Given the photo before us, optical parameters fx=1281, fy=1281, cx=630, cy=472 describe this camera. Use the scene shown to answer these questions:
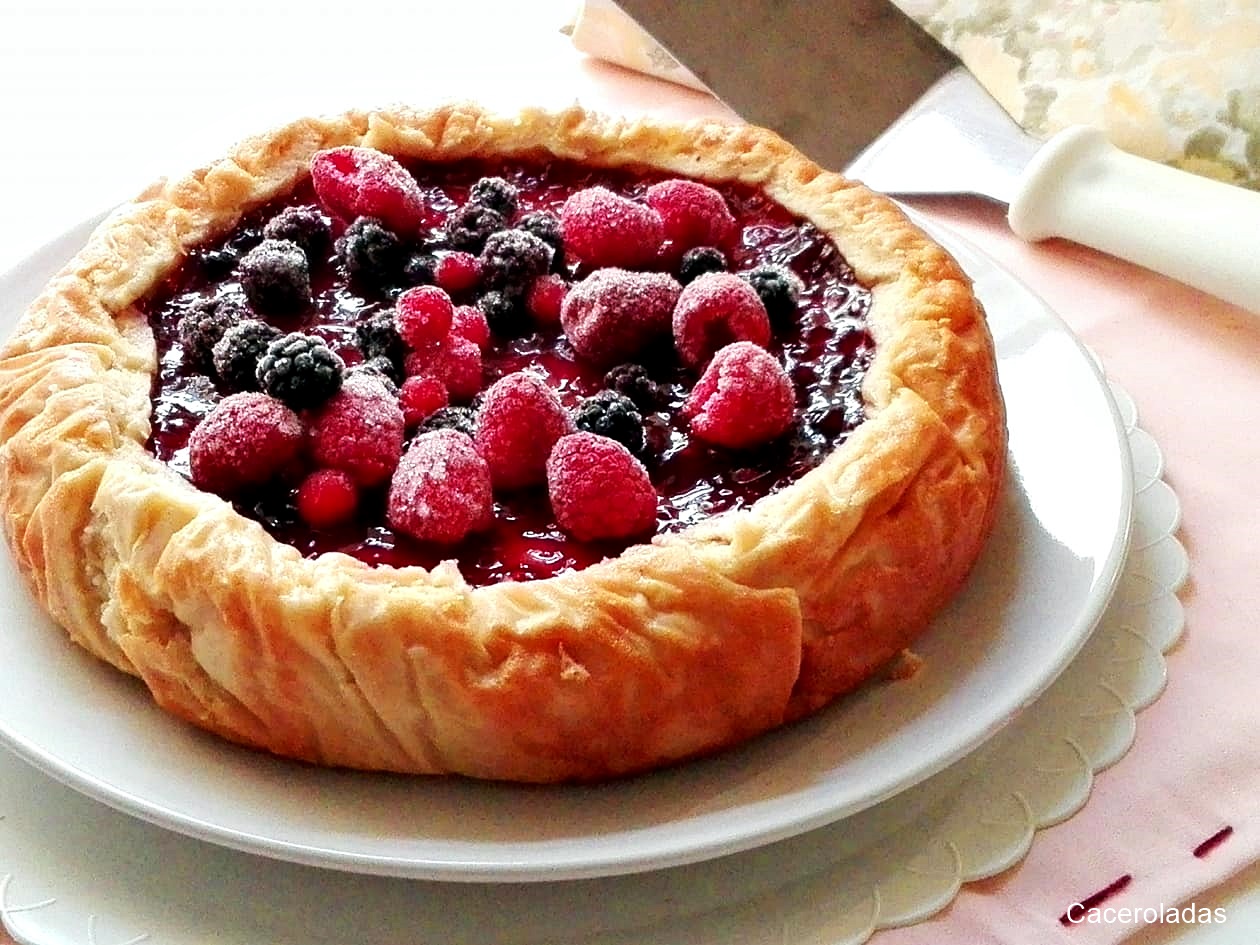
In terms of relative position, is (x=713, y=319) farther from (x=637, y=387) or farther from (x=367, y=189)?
(x=367, y=189)

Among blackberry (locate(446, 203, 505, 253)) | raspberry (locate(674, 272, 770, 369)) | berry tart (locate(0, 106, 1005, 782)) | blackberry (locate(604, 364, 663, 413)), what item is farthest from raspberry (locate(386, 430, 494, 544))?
blackberry (locate(446, 203, 505, 253))

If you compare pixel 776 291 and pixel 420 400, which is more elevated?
pixel 776 291

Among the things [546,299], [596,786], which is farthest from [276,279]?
[596,786]

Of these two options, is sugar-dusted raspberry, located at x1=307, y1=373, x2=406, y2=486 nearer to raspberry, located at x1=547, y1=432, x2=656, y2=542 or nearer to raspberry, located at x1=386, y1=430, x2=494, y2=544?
raspberry, located at x1=386, y1=430, x2=494, y2=544

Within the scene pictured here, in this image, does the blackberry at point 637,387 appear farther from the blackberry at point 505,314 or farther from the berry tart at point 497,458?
the blackberry at point 505,314

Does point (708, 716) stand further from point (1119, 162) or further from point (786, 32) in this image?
point (786, 32)

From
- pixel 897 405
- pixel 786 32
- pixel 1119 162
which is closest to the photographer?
pixel 897 405

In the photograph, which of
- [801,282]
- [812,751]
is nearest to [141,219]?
[801,282]
